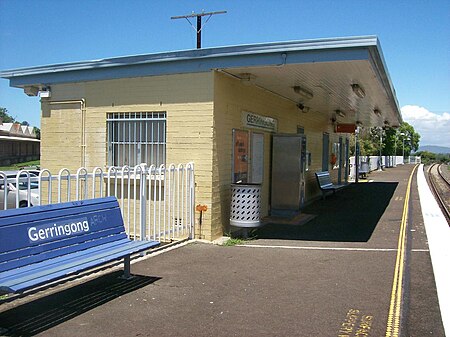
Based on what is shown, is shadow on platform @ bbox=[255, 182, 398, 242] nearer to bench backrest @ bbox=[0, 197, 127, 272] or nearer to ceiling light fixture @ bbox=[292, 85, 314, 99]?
ceiling light fixture @ bbox=[292, 85, 314, 99]

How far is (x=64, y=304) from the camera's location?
490 centimetres

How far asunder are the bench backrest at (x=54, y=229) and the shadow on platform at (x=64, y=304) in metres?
0.56

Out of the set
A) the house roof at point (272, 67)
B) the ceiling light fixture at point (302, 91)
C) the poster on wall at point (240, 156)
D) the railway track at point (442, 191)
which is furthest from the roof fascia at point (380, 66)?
the railway track at point (442, 191)

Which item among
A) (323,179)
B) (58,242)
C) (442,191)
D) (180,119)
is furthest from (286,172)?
(442,191)

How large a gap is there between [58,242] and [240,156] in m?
5.62

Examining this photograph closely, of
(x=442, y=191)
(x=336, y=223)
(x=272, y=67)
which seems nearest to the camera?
(x=272, y=67)

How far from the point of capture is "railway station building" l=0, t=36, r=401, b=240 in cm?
828

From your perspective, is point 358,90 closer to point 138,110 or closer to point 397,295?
point 138,110

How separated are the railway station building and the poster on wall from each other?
0.9 inches

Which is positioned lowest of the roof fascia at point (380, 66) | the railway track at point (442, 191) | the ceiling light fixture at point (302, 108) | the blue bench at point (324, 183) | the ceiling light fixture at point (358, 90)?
the railway track at point (442, 191)

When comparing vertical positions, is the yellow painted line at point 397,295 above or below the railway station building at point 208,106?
below

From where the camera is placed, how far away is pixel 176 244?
8180 millimetres

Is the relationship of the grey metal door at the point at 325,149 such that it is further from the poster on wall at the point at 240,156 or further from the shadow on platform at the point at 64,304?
the shadow on platform at the point at 64,304

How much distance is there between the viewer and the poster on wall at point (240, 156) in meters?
9.62
